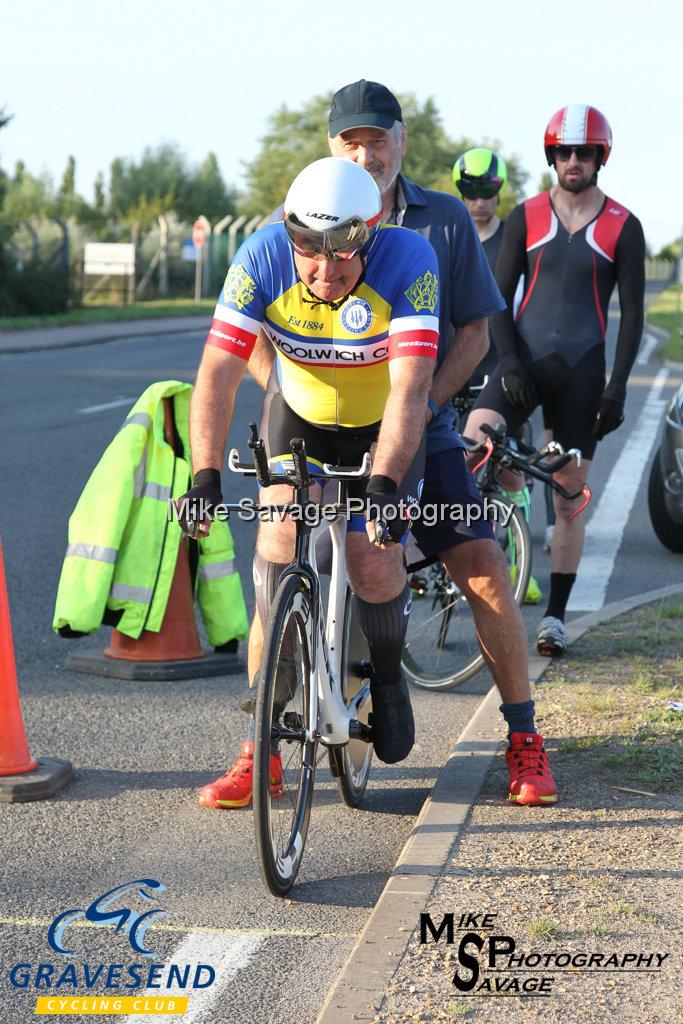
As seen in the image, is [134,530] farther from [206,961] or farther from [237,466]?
[206,961]

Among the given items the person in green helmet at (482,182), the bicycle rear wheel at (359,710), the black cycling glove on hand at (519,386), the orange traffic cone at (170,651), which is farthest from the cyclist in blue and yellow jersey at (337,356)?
the person in green helmet at (482,182)

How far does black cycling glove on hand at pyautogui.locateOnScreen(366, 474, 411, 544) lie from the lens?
3.94m

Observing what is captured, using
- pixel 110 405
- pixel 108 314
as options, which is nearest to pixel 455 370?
pixel 110 405

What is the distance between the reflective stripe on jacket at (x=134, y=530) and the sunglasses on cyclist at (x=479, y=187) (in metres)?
2.42

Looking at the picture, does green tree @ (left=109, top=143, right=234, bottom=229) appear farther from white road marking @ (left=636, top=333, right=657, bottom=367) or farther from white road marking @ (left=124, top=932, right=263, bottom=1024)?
white road marking @ (left=124, top=932, right=263, bottom=1024)

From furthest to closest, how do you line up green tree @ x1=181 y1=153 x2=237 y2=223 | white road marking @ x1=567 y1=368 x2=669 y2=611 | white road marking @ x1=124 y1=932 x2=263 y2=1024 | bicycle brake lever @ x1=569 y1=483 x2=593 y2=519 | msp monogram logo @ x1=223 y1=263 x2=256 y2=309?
green tree @ x1=181 y1=153 x2=237 y2=223, white road marking @ x1=567 y1=368 x2=669 y2=611, bicycle brake lever @ x1=569 y1=483 x2=593 y2=519, msp monogram logo @ x1=223 y1=263 x2=256 y2=309, white road marking @ x1=124 y1=932 x2=263 y2=1024

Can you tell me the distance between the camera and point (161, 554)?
20.7 ft

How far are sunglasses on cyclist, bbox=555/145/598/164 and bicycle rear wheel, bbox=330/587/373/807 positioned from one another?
9.42 ft

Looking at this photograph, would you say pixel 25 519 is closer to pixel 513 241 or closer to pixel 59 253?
pixel 513 241

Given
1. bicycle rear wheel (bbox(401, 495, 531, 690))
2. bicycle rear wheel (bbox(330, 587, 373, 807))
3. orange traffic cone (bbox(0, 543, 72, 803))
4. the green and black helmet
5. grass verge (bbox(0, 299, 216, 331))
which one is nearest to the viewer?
bicycle rear wheel (bbox(330, 587, 373, 807))

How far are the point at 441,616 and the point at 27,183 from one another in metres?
64.1

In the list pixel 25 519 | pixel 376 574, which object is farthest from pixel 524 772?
pixel 25 519

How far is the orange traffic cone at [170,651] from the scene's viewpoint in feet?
21.0

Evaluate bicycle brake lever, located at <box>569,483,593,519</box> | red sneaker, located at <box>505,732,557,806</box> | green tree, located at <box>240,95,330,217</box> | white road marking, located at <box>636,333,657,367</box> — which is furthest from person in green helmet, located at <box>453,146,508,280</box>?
green tree, located at <box>240,95,330,217</box>
